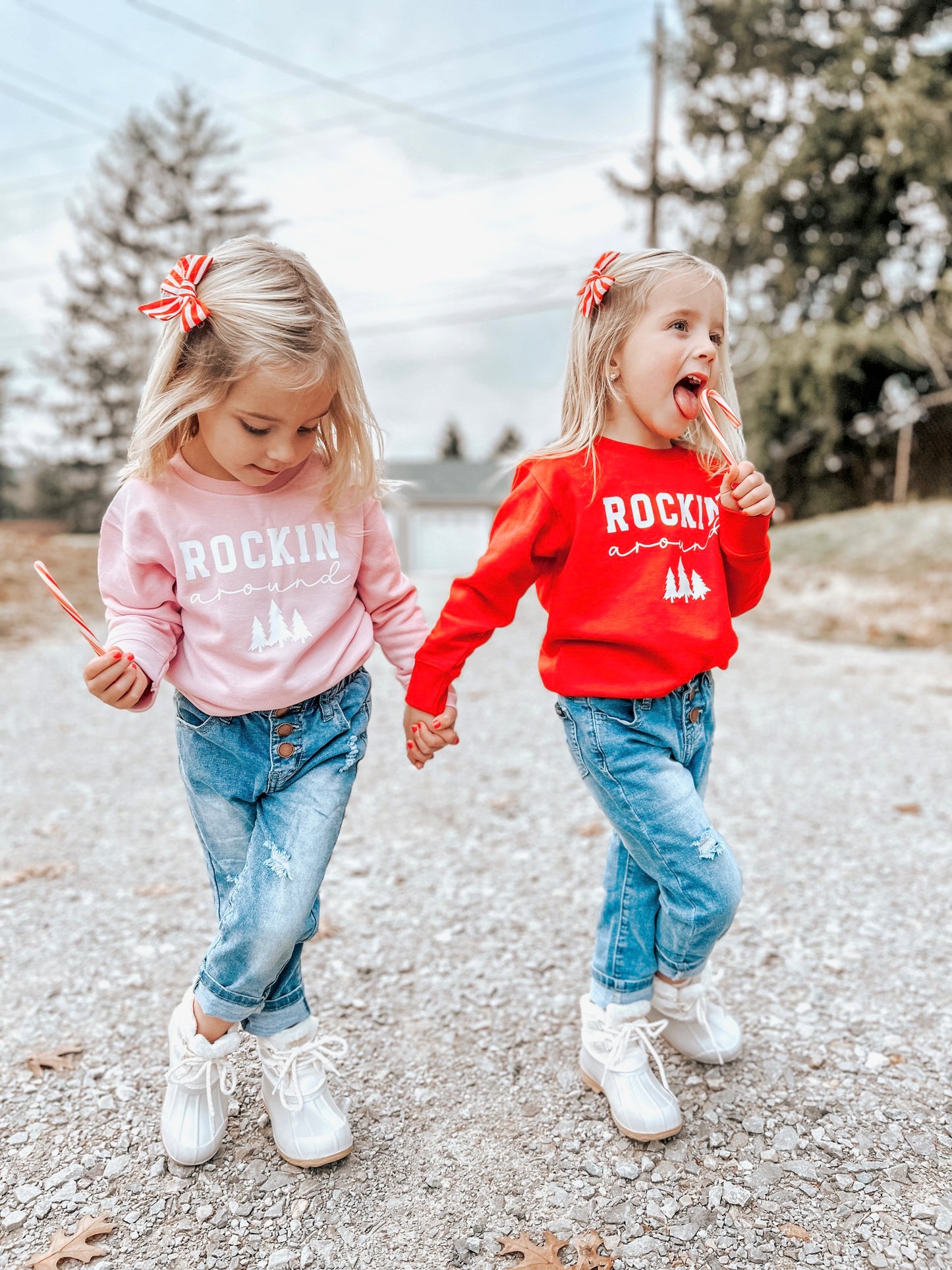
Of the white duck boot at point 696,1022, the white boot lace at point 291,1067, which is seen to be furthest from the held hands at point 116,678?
the white duck boot at point 696,1022

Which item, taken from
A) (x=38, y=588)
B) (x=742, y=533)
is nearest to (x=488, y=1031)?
(x=742, y=533)

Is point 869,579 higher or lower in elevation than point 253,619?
lower

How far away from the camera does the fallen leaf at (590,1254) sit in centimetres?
159

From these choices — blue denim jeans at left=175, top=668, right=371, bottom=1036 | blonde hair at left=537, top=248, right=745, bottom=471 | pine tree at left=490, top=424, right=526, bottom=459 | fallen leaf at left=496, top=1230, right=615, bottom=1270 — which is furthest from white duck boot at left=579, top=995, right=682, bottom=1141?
pine tree at left=490, top=424, right=526, bottom=459

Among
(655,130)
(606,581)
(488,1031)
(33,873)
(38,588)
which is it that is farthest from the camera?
(655,130)

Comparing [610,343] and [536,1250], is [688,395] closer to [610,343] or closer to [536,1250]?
[610,343]

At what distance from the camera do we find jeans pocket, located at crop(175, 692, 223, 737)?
178 centimetres

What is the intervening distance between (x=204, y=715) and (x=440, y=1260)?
1.00 metres

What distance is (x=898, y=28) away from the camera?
16.1 m

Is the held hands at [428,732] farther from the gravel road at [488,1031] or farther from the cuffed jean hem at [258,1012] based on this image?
the gravel road at [488,1031]

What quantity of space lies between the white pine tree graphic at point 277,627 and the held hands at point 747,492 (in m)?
0.84

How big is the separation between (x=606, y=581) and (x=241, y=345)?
770 mm

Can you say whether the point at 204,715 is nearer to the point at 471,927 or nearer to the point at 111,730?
the point at 471,927

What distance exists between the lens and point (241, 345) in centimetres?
163
